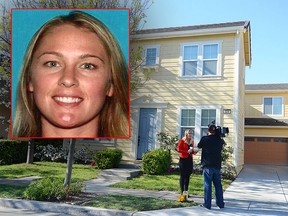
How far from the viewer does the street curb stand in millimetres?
6817

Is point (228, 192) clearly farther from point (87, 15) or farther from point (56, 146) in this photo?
point (56, 146)

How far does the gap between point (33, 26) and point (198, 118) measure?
8375 millimetres

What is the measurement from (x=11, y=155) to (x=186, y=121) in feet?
26.5

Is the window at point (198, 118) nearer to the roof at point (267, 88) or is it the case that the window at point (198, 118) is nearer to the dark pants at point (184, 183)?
the dark pants at point (184, 183)

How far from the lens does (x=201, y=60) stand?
1470 centimetres

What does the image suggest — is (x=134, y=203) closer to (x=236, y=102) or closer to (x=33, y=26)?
(x=33, y=26)

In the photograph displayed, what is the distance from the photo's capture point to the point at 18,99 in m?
8.34

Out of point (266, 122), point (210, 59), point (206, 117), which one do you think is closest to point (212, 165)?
point (206, 117)

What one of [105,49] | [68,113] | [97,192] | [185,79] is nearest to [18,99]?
[68,113]

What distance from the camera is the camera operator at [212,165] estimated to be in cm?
737

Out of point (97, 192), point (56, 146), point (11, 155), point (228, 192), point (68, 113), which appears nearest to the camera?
point (68, 113)

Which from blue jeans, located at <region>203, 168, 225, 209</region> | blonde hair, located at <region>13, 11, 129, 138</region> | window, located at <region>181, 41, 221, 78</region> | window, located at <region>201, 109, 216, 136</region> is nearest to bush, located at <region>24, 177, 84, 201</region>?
blonde hair, located at <region>13, 11, 129, 138</region>

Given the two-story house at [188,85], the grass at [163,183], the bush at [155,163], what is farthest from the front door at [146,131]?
the grass at [163,183]

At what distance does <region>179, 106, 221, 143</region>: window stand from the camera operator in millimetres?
6435
